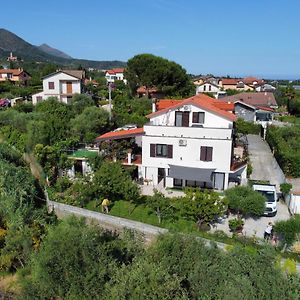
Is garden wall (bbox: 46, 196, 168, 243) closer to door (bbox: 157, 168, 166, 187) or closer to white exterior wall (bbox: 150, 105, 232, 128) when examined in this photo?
door (bbox: 157, 168, 166, 187)

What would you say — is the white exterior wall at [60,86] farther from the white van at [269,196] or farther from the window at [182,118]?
the white van at [269,196]

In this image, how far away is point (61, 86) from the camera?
58688 millimetres

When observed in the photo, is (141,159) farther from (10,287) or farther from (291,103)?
(291,103)

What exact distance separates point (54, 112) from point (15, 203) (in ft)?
66.6

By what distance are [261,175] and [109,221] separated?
15.9 m

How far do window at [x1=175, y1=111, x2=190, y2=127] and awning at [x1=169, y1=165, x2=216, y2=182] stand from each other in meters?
3.77

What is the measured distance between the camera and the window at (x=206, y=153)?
26487 mm

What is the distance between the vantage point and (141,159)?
28797mm

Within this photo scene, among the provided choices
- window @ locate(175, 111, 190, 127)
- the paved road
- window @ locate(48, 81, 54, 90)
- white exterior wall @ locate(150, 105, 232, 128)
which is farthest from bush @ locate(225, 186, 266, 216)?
window @ locate(48, 81, 54, 90)

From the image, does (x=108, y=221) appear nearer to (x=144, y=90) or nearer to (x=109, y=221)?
(x=109, y=221)

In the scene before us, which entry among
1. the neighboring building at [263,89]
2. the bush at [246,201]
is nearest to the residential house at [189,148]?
the bush at [246,201]

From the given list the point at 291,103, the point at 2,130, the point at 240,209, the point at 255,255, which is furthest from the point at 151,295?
the point at 291,103

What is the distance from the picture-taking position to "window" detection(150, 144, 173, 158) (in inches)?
1083

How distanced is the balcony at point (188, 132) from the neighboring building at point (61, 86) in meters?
33.9
